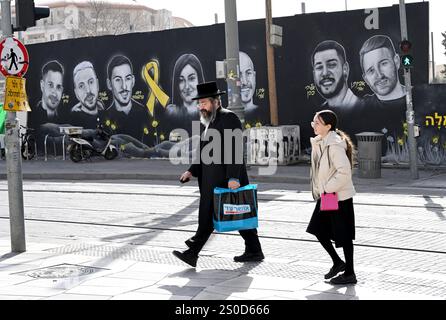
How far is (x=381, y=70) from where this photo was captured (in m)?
17.4

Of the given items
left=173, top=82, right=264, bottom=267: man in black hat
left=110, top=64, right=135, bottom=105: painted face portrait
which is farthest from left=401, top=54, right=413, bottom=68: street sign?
left=110, top=64, right=135, bottom=105: painted face portrait

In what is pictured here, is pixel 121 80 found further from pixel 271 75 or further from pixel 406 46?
pixel 406 46

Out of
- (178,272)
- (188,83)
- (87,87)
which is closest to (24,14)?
(178,272)

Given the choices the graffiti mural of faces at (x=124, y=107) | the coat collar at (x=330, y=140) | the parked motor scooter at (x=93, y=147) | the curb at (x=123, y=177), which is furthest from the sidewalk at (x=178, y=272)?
the graffiti mural of faces at (x=124, y=107)

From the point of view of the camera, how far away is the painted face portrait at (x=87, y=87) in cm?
2325

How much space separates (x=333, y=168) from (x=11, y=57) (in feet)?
13.5

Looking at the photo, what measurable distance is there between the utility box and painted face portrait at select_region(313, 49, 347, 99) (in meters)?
2.80

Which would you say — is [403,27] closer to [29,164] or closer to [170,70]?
[170,70]

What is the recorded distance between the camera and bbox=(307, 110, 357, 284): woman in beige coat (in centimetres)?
645

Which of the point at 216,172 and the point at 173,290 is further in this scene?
the point at 216,172

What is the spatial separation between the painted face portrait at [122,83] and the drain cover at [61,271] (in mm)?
15290

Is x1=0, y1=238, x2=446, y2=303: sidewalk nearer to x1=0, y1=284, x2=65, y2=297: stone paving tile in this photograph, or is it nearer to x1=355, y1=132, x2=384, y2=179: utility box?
x1=0, y1=284, x2=65, y2=297: stone paving tile

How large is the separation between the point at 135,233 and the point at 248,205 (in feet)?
9.54
